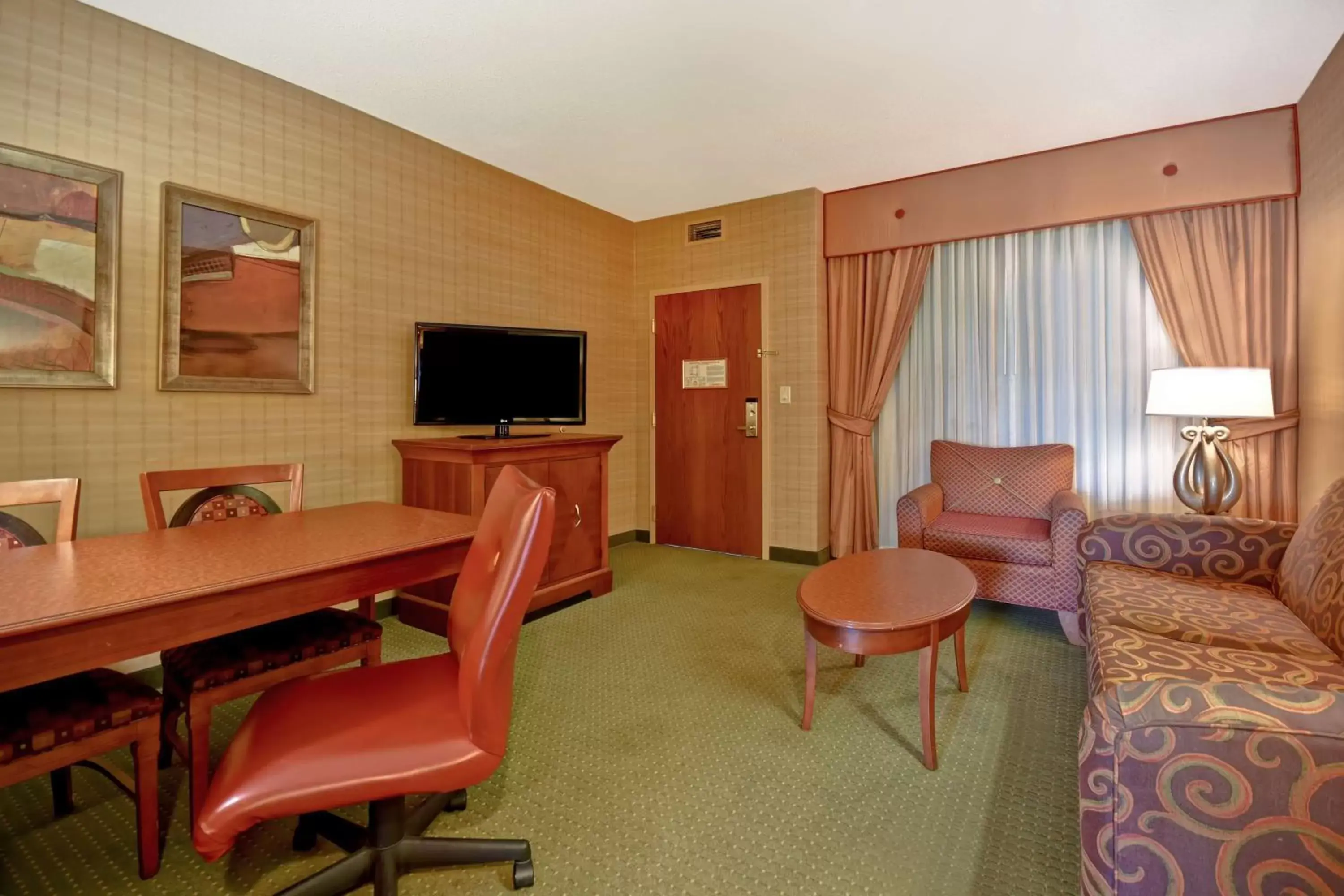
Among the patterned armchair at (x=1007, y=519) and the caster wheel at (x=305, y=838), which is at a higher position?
the patterned armchair at (x=1007, y=519)

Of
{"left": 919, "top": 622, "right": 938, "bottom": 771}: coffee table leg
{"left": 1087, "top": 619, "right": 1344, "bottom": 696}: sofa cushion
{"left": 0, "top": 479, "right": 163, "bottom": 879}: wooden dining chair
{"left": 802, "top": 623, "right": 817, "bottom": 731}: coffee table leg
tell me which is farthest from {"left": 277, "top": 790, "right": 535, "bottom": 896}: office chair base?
{"left": 1087, "top": 619, "right": 1344, "bottom": 696}: sofa cushion

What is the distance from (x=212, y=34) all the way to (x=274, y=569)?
246cm

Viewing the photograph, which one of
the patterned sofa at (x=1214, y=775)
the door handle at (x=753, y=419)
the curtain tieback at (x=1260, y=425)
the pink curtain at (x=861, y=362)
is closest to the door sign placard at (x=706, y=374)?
the door handle at (x=753, y=419)

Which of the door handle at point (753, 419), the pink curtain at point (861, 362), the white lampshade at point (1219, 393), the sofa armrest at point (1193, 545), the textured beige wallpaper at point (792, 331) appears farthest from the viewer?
the door handle at point (753, 419)

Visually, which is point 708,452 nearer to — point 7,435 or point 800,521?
point 800,521

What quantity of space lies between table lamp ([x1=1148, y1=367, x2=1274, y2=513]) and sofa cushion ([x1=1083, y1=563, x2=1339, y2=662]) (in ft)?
3.10

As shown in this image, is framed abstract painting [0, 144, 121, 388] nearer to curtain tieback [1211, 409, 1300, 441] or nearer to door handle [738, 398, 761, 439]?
door handle [738, 398, 761, 439]

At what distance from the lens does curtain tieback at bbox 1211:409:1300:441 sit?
10.2 ft

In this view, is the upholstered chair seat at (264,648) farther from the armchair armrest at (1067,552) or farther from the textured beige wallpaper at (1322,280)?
the textured beige wallpaper at (1322,280)

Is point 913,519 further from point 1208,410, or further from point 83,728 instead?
point 83,728

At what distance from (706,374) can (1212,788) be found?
392cm

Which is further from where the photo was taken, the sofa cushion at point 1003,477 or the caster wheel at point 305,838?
the sofa cushion at point 1003,477

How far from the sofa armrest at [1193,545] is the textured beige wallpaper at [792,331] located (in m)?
1.96

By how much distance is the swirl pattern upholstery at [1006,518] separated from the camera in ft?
9.89
